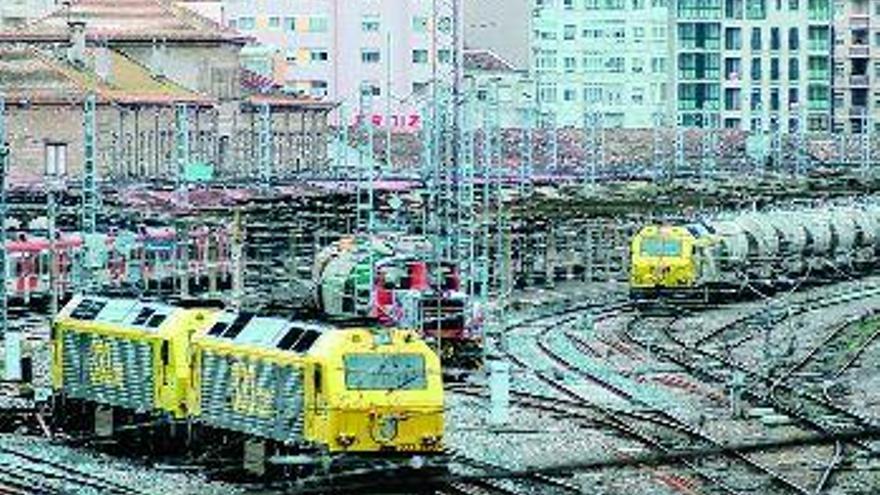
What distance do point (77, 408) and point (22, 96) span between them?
42.8m

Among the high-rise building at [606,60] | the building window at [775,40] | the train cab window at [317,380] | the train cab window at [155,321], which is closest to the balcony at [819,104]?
the building window at [775,40]

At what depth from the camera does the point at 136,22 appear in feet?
306

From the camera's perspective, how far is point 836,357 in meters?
44.1

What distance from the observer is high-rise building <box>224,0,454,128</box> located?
375ft

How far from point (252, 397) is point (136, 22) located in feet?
219

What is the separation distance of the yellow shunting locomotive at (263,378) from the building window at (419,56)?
272ft

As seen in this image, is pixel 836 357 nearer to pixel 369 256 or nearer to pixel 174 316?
pixel 369 256

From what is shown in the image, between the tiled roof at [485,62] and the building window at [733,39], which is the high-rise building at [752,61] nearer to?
the building window at [733,39]

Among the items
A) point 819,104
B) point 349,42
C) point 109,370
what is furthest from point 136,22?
point 109,370

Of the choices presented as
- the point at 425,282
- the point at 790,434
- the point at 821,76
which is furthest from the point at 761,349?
the point at 821,76

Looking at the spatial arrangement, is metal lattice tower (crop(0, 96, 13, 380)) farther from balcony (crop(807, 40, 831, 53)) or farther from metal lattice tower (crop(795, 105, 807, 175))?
balcony (crop(807, 40, 831, 53))

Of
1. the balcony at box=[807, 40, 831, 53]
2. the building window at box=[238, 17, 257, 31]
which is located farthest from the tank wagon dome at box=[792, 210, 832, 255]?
the building window at box=[238, 17, 257, 31]

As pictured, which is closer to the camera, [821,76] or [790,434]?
[790,434]

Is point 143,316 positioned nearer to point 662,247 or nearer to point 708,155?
point 662,247
